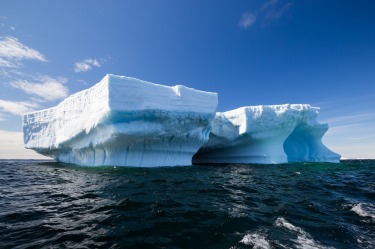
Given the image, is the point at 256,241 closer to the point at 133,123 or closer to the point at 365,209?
the point at 365,209

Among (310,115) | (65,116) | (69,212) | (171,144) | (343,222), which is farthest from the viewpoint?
(310,115)

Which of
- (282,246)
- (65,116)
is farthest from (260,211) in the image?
(65,116)

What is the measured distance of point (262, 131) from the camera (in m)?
21.8

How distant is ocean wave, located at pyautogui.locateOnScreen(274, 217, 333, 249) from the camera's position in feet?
10.5

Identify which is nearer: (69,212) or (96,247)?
(96,247)

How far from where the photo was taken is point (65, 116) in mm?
19391

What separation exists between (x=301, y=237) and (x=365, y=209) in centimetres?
268

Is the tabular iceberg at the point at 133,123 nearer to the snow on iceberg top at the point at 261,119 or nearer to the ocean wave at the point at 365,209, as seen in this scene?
the snow on iceberg top at the point at 261,119

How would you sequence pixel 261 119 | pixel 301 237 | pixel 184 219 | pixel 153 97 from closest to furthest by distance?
pixel 301 237 < pixel 184 219 < pixel 153 97 < pixel 261 119

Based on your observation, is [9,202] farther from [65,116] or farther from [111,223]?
[65,116]

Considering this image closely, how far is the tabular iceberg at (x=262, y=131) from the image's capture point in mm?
21359

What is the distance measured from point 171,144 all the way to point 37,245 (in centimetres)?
1404

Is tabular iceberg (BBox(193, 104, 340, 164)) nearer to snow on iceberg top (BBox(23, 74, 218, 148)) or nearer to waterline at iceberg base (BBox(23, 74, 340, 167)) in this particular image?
waterline at iceberg base (BBox(23, 74, 340, 167))

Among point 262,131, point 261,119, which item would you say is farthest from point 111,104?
point 262,131
